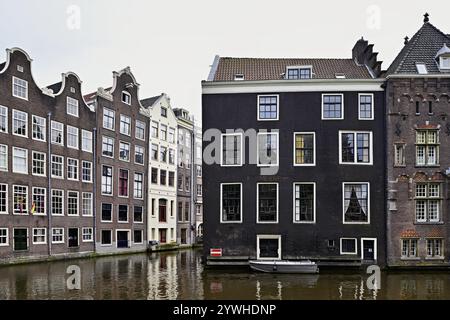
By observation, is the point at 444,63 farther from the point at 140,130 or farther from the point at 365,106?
the point at 140,130

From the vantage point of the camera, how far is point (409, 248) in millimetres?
30062

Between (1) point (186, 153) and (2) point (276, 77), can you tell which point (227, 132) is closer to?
(2) point (276, 77)

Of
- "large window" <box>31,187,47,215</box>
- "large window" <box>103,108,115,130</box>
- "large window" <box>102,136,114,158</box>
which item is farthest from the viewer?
"large window" <box>103,108,115,130</box>

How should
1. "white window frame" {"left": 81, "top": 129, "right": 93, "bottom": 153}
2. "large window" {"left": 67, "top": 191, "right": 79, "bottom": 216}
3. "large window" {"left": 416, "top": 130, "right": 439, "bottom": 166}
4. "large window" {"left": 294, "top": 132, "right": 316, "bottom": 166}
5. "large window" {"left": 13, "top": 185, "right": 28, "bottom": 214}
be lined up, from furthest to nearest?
"white window frame" {"left": 81, "top": 129, "right": 93, "bottom": 153}, "large window" {"left": 67, "top": 191, "right": 79, "bottom": 216}, "large window" {"left": 13, "top": 185, "right": 28, "bottom": 214}, "large window" {"left": 294, "top": 132, "right": 316, "bottom": 166}, "large window" {"left": 416, "top": 130, "right": 439, "bottom": 166}

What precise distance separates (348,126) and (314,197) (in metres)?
5.67

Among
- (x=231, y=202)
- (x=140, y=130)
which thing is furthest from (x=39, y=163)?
(x=231, y=202)

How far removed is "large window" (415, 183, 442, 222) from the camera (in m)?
30.3

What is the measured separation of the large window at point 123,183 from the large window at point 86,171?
14.3 ft

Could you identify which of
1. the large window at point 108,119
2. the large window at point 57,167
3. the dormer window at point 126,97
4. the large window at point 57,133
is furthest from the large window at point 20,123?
the dormer window at point 126,97

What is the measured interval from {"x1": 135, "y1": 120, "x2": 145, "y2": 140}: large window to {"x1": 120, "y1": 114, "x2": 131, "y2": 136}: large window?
1.37 meters

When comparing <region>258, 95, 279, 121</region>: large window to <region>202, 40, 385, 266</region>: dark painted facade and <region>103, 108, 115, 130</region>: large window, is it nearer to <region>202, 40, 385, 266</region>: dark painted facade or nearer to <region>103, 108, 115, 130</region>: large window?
<region>202, 40, 385, 266</region>: dark painted facade

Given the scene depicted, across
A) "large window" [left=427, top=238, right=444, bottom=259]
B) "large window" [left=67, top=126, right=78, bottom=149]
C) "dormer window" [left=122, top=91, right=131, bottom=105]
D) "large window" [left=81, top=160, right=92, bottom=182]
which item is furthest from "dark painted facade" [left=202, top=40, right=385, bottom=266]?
"dormer window" [left=122, top=91, right=131, bottom=105]

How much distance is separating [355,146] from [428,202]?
627cm
